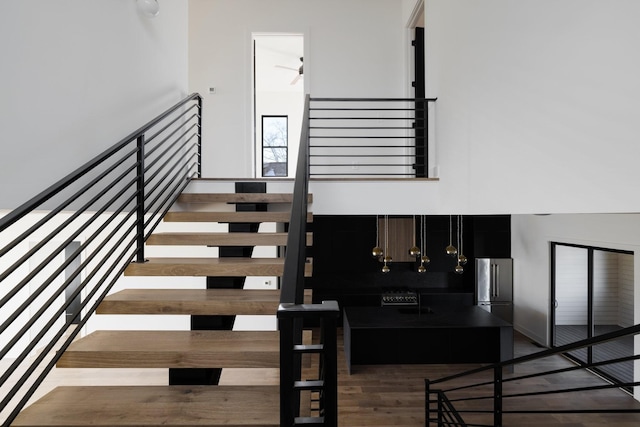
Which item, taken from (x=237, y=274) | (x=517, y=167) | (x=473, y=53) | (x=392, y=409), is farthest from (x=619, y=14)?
(x=392, y=409)

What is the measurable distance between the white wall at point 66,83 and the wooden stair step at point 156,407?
0.96 meters

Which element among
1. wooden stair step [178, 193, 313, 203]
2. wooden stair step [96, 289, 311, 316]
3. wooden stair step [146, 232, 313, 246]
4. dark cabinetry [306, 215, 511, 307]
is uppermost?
wooden stair step [178, 193, 313, 203]

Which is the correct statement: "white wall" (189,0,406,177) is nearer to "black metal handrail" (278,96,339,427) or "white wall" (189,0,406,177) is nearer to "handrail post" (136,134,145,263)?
"handrail post" (136,134,145,263)

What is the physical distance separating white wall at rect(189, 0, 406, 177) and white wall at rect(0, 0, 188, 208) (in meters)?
2.54

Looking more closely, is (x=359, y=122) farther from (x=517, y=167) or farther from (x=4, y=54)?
(x=4, y=54)

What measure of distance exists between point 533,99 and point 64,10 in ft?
8.98

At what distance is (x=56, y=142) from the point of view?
238cm

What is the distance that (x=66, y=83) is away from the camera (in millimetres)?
2461

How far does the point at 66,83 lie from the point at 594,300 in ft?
22.3

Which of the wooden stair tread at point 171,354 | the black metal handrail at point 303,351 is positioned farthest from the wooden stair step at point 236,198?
the black metal handrail at point 303,351

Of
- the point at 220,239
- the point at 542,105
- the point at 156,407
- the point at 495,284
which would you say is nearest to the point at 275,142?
the point at 495,284

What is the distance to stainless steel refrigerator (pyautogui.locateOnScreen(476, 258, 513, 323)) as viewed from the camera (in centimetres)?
819

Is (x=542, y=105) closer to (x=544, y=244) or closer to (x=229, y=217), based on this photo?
(x=229, y=217)

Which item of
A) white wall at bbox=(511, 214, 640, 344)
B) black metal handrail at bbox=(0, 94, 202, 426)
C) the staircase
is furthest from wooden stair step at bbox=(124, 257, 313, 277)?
white wall at bbox=(511, 214, 640, 344)
